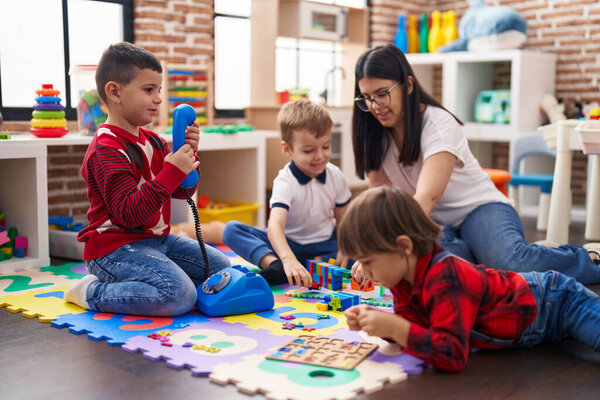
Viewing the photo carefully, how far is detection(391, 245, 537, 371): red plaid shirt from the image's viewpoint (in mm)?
1374

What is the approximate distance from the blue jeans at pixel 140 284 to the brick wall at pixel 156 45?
1470 millimetres

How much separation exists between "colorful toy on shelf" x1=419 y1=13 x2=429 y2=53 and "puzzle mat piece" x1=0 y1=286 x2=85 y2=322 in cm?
361

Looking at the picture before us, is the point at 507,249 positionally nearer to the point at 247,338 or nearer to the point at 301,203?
the point at 301,203

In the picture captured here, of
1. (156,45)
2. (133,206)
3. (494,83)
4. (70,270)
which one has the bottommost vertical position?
(70,270)

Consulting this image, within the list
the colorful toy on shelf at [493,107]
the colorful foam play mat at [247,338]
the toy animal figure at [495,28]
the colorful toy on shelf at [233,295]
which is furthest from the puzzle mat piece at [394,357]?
the toy animal figure at [495,28]

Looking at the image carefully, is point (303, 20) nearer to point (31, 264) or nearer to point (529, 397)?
point (31, 264)

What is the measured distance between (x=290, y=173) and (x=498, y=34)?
2.65 metres

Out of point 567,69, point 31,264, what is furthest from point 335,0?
point 31,264

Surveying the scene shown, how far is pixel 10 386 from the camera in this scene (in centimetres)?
137

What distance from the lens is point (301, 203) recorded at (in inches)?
95.3

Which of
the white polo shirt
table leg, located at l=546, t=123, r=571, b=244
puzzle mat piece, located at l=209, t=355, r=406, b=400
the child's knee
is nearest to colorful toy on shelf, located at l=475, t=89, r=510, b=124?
table leg, located at l=546, t=123, r=571, b=244

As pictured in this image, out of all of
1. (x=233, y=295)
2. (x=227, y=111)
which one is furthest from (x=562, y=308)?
(x=227, y=111)

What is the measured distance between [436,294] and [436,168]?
789 millimetres

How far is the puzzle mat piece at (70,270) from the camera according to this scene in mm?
2414
